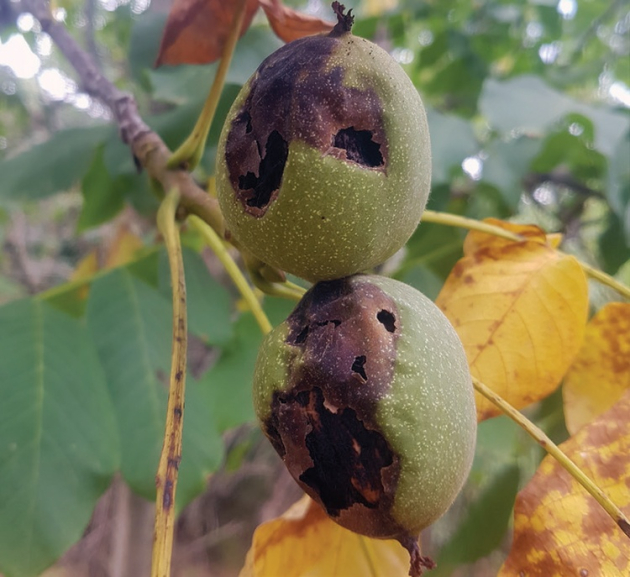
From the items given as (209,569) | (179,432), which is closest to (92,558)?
(209,569)

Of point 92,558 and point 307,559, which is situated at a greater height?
point 307,559

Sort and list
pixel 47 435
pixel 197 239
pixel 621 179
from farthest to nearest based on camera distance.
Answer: pixel 197 239 → pixel 621 179 → pixel 47 435

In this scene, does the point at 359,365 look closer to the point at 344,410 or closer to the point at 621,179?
the point at 344,410

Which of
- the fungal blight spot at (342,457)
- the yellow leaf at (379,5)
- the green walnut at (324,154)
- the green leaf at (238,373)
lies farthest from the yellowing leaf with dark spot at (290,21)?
the yellow leaf at (379,5)

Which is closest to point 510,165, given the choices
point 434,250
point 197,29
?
point 434,250

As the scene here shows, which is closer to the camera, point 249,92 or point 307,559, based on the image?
point 249,92

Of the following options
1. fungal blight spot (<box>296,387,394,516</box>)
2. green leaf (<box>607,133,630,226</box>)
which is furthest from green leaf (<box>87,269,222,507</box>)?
green leaf (<box>607,133,630,226</box>)

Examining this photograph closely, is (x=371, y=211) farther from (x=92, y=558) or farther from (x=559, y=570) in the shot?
(x=92, y=558)
